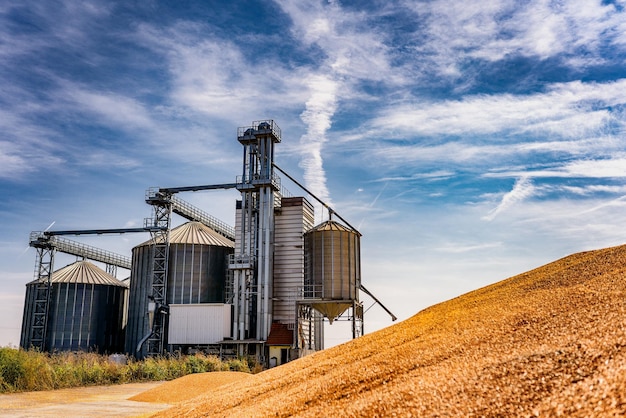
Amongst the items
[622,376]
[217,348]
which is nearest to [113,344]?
[217,348]

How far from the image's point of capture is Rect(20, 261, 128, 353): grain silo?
3522cm

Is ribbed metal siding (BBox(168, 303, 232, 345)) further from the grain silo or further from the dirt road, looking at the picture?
the dirt road

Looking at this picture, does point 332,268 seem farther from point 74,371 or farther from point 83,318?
point 83,318

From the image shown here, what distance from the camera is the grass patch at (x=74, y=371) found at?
16.8m

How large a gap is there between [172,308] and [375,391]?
26849 millimetres

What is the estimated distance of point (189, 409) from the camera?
8562mm

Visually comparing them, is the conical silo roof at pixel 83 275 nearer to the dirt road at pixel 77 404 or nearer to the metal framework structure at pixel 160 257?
the metal framework structure at pixel 160 257

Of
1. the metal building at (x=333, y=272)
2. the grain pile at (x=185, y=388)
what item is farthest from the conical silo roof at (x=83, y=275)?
the grain pile at (x=185, y=388)

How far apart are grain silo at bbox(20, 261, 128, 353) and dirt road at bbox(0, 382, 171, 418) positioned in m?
19.4

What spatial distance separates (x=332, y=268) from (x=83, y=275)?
758 inches

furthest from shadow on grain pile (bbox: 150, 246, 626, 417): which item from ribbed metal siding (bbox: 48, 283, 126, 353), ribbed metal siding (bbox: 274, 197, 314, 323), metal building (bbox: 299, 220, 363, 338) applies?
ribbed metal siding (bbox: 48, 283, 126, 353)

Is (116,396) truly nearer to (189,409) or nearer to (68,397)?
(68,397)

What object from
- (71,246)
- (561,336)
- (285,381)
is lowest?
(285,381)

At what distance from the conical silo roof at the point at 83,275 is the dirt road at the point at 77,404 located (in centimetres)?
2114
